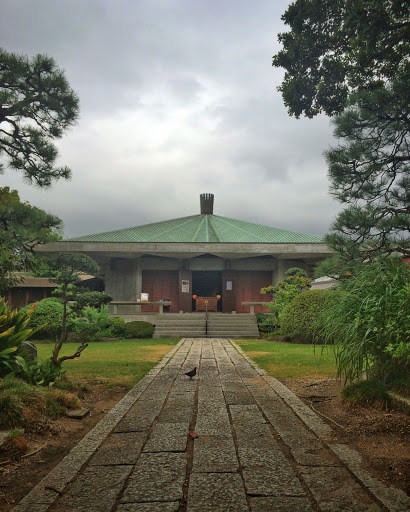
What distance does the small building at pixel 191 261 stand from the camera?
20562mm

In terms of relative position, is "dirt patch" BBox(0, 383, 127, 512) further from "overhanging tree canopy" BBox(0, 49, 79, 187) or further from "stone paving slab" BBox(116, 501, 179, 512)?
"overhanging tree canopy" BBox(0, 49, 79, 187)

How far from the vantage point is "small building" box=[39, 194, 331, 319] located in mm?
20562

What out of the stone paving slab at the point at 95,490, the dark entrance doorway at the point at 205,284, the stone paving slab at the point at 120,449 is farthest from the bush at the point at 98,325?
the stone paving slab at the point at 95,490

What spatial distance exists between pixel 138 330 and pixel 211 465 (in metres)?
13.4

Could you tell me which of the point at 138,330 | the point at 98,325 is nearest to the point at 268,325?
the point at 138,330

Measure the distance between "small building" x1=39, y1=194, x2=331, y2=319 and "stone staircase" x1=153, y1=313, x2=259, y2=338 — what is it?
343cm

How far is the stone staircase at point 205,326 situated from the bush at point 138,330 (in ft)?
0.89

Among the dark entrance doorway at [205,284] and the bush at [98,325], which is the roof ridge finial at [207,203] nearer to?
the dark entrance doorway at [205,284]

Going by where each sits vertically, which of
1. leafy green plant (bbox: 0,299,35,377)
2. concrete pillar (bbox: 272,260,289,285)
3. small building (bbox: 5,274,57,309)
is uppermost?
concrete pillar (bbox: 272,260,289,285)

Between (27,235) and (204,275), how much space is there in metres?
16.7

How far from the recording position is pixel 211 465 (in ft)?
9.25

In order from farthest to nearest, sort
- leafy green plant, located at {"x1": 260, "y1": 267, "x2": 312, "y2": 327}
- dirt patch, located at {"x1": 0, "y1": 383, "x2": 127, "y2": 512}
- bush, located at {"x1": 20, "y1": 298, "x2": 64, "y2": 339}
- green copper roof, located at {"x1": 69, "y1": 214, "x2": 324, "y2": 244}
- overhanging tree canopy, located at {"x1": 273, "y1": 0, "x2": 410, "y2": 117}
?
green copper roof, located at {"x1": 69, "y1": 214, "x2": 324, "y2": 244} → leafy green plant, located at {"x1": 260, "y1": 267, "x2": 312, "y2": 327} → bush, located at {"x1": 20, "y1": 298, "x2": 64, "y2": 339} → overhanging tree canopy, located at {"x1": 273, "y1": 0, "x2": 410, "y2": 117} → dirt patch, located at {"x1": 0, "y1": 383, "x2": 127, "y2": 512}

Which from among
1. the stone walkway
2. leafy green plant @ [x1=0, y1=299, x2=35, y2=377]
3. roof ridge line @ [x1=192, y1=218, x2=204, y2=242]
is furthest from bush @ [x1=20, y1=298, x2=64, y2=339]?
the stone walkway

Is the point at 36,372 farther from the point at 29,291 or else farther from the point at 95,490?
the point at 29,291
